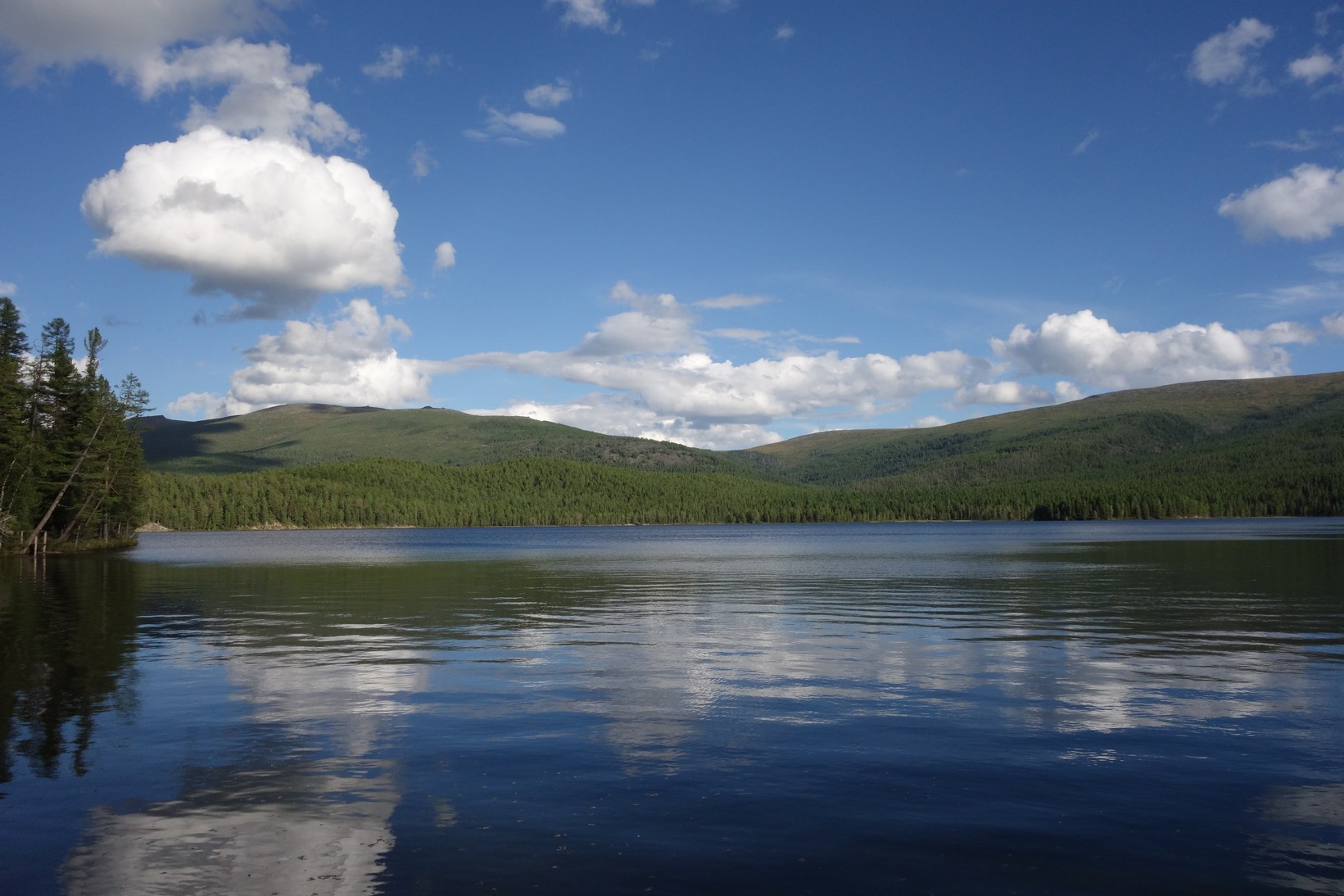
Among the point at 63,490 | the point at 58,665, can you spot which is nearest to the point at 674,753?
the point at 58,665

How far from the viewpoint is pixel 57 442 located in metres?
84.5

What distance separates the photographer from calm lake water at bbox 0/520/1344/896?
1117 centimetres

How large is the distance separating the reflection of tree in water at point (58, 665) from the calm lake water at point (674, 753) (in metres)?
0.17

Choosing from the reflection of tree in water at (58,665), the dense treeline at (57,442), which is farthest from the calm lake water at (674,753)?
the dense treeline at (57,442)

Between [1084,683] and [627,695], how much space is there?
11.0m

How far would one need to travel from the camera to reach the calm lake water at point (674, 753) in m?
11.2

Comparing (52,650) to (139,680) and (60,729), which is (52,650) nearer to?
(139,680)

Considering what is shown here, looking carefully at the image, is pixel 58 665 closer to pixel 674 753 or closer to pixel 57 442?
pixel 674 753

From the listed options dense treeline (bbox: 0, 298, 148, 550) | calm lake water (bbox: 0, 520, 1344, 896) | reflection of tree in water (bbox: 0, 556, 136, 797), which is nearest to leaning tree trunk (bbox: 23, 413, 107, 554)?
dense treeline (bbox: 0, 298, 148, 550)

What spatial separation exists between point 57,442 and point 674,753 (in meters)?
88.0

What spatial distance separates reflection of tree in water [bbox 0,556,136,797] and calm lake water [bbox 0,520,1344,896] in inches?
6.8

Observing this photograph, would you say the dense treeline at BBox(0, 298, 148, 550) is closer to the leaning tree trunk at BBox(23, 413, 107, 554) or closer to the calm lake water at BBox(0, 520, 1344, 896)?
the leaning tree trunk at BBox(23, 413, 107, 554)

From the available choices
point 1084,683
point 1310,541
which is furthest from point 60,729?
point 1310,541

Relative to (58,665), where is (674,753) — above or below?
below
